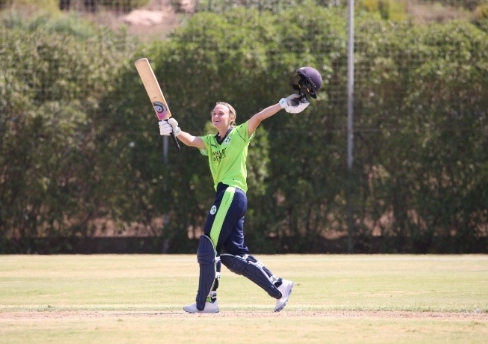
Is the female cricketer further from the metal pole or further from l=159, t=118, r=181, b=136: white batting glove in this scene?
the metal pole

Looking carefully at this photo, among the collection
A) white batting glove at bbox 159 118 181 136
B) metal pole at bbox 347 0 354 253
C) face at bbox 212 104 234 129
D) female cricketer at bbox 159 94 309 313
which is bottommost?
metal pole at bbox 347 0 354 253

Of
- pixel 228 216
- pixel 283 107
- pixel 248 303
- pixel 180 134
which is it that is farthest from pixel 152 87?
pixel 248 303

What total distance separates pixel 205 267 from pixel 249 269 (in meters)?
0.44

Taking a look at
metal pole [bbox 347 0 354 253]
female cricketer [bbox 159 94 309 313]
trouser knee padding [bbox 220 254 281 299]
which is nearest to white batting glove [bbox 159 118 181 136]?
female cricketer [bbox 159 94 309 313]

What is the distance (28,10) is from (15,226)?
13.1 metres

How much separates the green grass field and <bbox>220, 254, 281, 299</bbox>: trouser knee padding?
0.29 m

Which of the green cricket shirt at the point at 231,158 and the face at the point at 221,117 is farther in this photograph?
→ the face at the point at 221,117

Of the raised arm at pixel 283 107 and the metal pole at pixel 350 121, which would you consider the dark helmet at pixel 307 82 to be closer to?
the raised arm at pixel 283 107

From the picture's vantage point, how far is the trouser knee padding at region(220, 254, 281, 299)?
9.34 meters

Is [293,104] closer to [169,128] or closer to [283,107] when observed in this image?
[283,107]

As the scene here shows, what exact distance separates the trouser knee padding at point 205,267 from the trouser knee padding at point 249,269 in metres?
0.17

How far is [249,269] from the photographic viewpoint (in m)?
9.36

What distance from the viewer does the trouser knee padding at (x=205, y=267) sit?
9.21 metres

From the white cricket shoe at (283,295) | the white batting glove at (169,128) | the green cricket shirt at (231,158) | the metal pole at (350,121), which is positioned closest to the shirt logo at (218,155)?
the green cricket shirt at (231,158)
